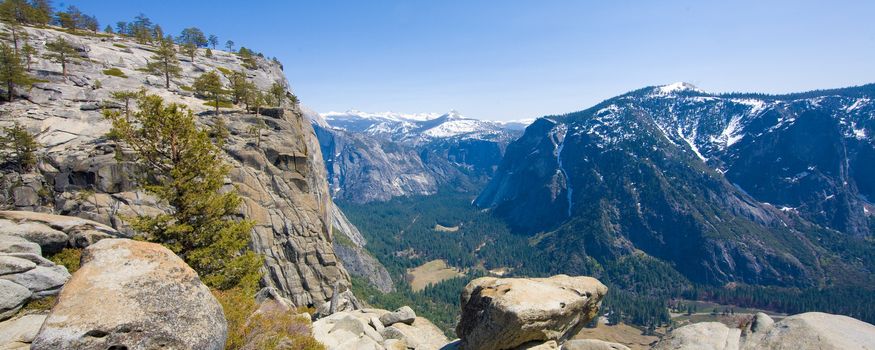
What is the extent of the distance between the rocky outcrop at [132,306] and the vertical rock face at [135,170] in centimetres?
3094

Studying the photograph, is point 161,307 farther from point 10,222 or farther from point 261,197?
point 261,197

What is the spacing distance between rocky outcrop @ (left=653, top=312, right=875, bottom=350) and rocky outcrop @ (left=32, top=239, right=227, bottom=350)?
68.3 feet

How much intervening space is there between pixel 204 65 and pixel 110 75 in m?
31.9

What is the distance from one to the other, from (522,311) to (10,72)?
74.4m

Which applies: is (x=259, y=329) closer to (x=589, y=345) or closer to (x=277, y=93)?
(x=589, y=345)

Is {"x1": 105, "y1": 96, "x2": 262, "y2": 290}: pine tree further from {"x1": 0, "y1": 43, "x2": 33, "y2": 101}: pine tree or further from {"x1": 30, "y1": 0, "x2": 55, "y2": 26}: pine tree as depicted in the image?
{"x1": 30, "y1": 0, "x2": 55, "y2": 26}: pine tree

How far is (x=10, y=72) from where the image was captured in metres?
52.3

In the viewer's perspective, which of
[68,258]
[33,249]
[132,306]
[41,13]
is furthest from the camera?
[41,13]

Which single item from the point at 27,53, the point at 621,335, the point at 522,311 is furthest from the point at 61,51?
the point at 621,335

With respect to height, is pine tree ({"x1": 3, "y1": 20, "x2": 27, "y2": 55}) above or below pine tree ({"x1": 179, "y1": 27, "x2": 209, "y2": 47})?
below

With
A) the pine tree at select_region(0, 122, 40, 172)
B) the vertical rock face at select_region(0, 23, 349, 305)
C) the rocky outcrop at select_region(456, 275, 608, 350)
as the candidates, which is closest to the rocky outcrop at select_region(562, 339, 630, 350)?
the rocky outcrop at select_region(456, 275, 608, 350)

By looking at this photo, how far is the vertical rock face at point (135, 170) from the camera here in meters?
42.6

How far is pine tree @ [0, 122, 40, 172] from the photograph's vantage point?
137 feet

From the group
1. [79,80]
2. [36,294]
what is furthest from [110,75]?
[36,294]
